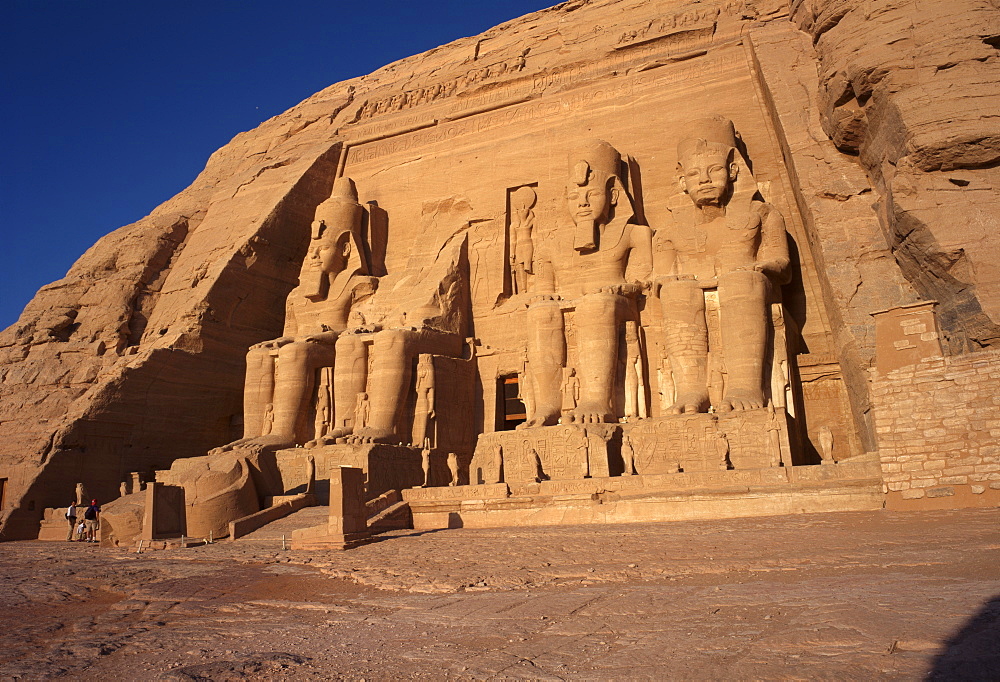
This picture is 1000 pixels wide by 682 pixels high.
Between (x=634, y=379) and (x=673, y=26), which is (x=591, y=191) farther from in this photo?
(x=673, y=26)

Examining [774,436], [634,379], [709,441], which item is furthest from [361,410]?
[774,436]

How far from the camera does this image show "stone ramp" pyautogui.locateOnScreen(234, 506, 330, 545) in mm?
8016

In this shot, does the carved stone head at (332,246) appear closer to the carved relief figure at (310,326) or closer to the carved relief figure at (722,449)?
the carved relief figure at (310,326)

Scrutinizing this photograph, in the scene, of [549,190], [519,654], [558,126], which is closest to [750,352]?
[549,190]

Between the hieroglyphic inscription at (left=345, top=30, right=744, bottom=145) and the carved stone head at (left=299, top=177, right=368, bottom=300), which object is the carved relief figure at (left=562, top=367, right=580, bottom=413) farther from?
the hieroglyphic inscription at (left=345, top=30, right=744, bottom=145)

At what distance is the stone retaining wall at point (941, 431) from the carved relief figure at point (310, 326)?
788 centimetres

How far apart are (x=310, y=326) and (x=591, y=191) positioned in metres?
5.09

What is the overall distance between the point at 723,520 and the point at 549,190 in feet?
24.4

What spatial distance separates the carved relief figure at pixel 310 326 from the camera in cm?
1156

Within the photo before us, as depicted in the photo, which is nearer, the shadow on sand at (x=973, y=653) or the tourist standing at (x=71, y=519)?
the shadow on sand at (x=973, y=653)

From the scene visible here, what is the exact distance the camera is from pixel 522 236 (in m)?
13.0

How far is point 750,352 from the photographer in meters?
9.53

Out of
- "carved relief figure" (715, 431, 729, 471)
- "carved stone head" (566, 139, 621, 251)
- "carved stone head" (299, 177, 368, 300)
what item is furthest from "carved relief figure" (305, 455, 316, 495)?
"carved relief figure" (715, 431, 729, 471)

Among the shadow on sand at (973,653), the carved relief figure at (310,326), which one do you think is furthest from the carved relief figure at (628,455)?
the shadow on sand at (973,653)
